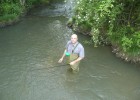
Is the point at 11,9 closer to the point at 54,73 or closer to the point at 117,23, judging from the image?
the point at 117,23

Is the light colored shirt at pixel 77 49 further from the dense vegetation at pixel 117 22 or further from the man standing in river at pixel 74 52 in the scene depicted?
the dense vegetation at pixel 117 22

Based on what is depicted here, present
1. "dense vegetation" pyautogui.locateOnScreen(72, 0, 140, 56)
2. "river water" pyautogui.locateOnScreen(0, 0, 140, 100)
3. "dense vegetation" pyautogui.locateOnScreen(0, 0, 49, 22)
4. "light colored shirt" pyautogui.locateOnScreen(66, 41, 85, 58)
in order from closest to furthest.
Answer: "river water" pyautogui.locateOnScreen(0, 0, 140, 100) < "light colored shirt" pyautogui.locateOnScreen(66, 41, 85, 58) < "dense vegetation" pyautogui.locateOnScreen(72, 0, 140, 56) < "dense vegetation" pyautogui.locateOnScreen(0, 0, 49, 22)

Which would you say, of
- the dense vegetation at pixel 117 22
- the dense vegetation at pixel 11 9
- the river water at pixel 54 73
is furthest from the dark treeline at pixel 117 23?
the dense vegetation at pixel 11 9

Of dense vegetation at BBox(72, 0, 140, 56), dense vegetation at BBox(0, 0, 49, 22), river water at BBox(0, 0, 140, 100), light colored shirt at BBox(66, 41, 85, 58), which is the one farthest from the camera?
dense vegetation at BBox(0, 0, 49, 22)

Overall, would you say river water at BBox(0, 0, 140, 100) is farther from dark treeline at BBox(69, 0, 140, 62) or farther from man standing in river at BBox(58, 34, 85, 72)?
man standing in river at BBox(58, 34, 85, 72)

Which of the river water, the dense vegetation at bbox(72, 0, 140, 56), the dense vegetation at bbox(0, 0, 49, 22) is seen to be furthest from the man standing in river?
the dense vegetation at bbox(0, 0, 49, 22)

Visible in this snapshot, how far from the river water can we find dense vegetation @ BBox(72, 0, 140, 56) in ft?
2.71

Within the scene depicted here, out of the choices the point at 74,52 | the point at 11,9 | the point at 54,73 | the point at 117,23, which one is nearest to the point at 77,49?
the point at 74,52

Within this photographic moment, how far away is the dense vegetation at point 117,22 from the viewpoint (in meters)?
14.9

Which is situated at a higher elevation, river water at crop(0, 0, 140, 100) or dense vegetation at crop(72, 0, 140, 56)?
dense vegetation at crop(72, 0, 140, 56)

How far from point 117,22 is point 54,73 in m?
5.02

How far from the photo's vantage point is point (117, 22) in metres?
16.5

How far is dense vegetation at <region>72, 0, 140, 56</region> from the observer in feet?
48.8

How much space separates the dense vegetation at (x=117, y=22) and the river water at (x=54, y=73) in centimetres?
83
